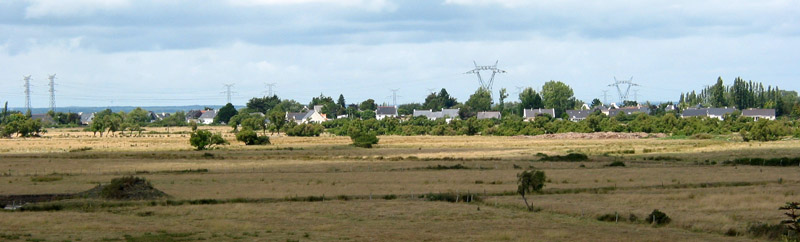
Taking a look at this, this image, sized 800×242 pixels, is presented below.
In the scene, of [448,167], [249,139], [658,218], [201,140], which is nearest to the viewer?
[658,218]

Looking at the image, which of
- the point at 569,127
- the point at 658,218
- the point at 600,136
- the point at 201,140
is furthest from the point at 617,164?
the point at 569,127

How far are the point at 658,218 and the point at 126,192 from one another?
2552cm

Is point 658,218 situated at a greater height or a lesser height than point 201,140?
lesser

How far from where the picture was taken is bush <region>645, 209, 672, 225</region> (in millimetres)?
36200

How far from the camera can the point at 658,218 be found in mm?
36438

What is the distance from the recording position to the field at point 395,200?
33844 mm

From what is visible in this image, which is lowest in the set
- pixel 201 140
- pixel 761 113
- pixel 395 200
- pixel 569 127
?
Answer: pixel 395 200

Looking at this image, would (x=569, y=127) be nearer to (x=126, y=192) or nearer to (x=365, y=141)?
(x=365, y=141)

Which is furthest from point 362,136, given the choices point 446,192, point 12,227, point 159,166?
point 12,227

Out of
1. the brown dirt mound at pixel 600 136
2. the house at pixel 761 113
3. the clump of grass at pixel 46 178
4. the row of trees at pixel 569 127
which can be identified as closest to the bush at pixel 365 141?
the brown dirt mound at pixel 600 136

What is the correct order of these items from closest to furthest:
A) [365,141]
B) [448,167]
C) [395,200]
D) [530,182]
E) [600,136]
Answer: [395,200], [530,182], [448,167], [365,141], [600,136]

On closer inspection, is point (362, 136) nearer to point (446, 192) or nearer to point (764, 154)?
point (764, 154)

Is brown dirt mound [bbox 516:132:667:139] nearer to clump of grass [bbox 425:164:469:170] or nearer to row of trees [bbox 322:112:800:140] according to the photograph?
row of trees [bbox 322:112:800:140]

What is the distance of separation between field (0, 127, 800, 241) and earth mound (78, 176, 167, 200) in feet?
3.91
